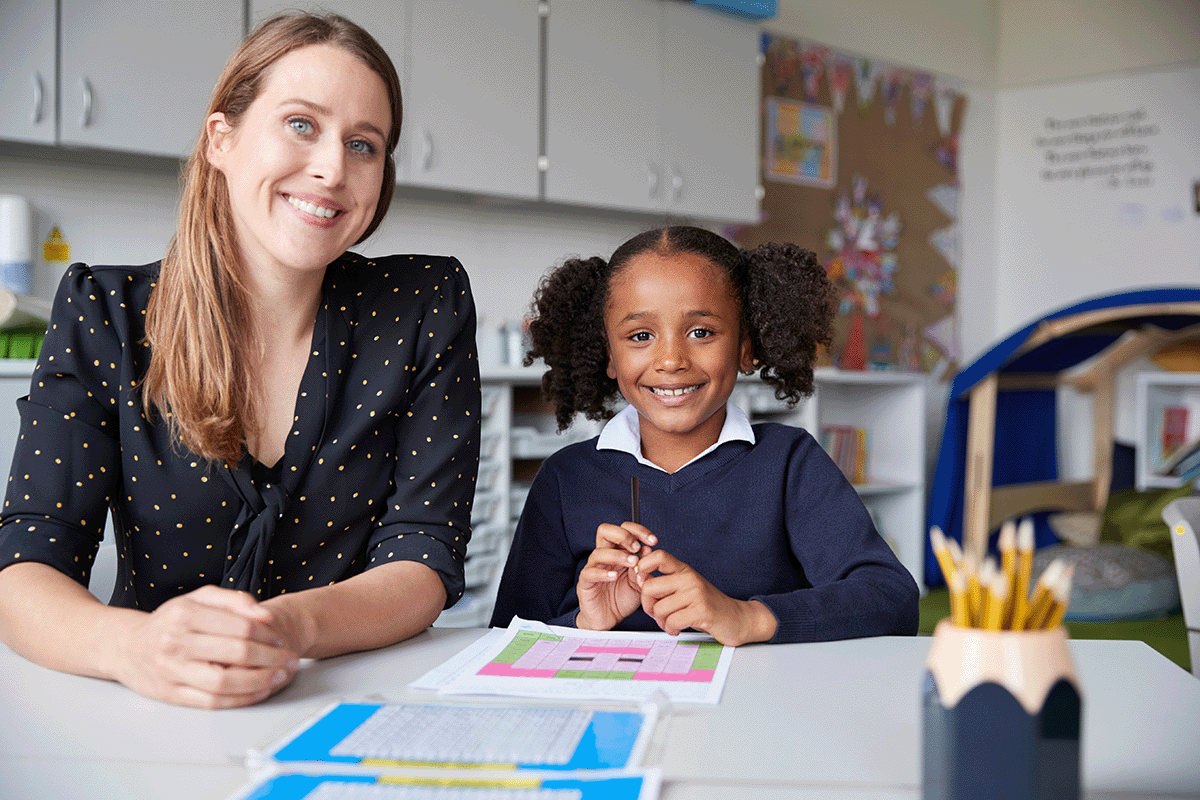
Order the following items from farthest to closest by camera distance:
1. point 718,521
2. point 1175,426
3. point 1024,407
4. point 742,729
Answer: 1. point 1024,407
2. point 1175,426
3. point 718,521
4. point 742,729

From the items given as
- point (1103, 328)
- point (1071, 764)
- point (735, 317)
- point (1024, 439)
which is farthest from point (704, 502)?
point (1024, 439)

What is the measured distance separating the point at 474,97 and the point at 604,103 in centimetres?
47

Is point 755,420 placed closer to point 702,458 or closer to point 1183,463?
point 1183,463

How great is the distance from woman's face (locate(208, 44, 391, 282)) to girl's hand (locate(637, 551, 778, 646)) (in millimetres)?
501

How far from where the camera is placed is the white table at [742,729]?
609 millimetres

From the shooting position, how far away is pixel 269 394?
3.67 ft

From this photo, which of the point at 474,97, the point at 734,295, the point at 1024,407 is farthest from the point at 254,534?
the point at 1024,407

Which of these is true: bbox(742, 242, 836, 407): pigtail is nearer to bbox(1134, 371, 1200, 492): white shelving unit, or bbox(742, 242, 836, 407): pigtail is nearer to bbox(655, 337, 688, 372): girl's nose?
bbox(655, 337, 688, 372): girl's nose

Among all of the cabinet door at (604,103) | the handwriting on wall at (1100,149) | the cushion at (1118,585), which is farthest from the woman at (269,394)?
the handwriting on wall at (1100,149)

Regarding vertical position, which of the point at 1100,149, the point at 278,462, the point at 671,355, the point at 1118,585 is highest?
the point at 1100,149

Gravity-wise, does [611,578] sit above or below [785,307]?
below

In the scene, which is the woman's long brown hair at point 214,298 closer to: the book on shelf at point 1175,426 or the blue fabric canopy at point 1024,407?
the blue fabric canopy at point 1024,407

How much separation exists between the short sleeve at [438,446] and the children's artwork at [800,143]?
9.91 ft

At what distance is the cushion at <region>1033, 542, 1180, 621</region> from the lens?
3.23 metres
